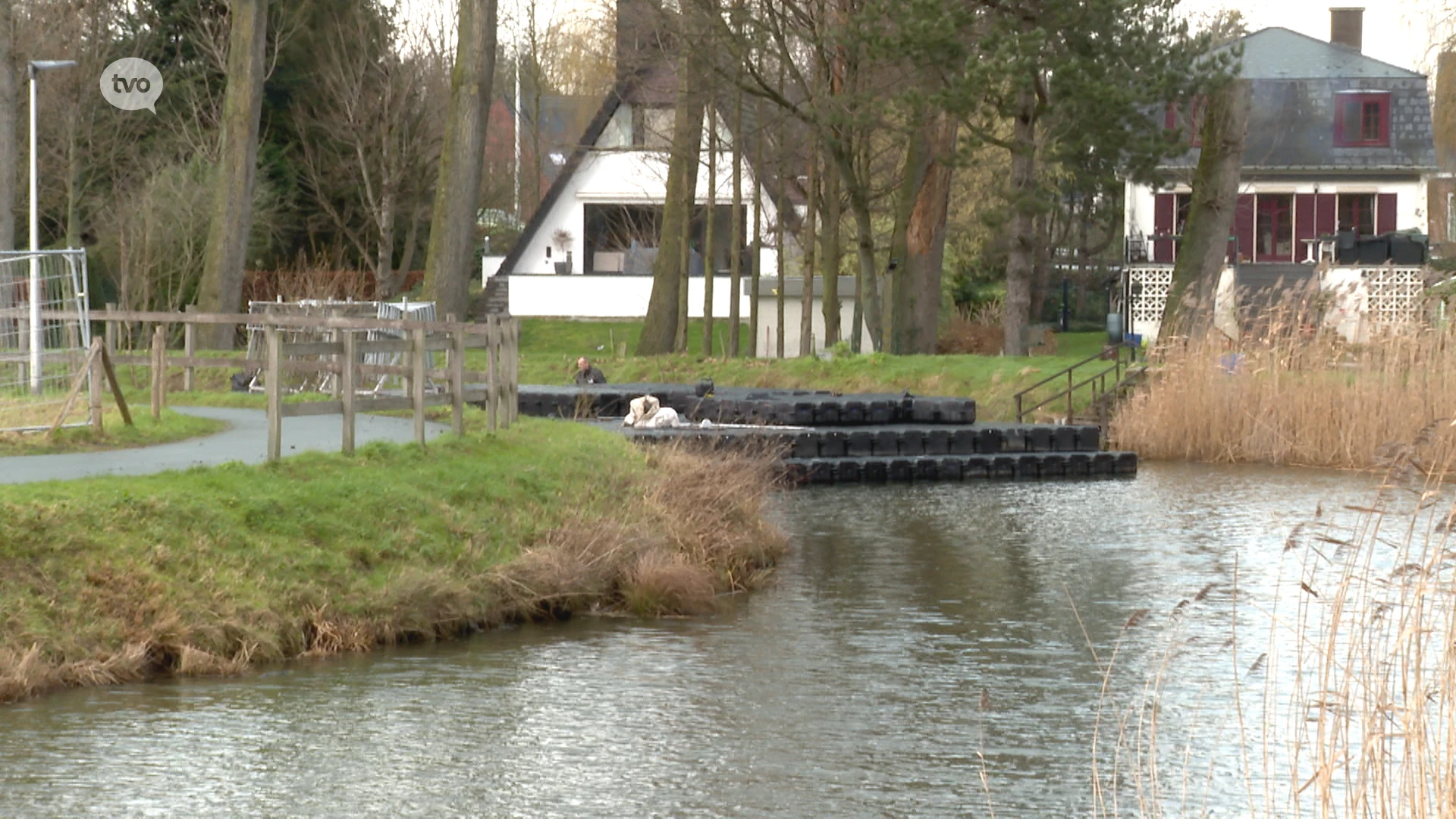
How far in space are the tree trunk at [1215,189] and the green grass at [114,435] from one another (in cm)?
2599

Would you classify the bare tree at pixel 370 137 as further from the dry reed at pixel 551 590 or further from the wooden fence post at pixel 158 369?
the dry reed at pixel 551 590

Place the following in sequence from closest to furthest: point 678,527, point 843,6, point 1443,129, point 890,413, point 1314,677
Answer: point 1314,677 < point 678,527 < point 890,413 < point 843,6 < point 1443,129

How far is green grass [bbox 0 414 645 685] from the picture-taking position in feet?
44.7

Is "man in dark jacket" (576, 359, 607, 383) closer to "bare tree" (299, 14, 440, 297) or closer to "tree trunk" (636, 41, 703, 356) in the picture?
"tree trunk" (636, 41, 703, 356)

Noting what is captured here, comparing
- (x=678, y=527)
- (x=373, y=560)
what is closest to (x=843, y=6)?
(x=678, y=527)

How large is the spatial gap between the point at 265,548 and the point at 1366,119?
175 feet

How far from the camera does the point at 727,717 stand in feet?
42.3

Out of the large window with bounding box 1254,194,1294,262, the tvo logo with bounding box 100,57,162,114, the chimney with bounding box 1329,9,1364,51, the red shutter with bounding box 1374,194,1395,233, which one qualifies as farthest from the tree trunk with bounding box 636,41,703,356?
the chimney with bounding box 1329,9,1364,51

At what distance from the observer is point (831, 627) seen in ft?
53.8

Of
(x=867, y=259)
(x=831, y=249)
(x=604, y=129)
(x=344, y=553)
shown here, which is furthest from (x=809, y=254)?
(x=344, y=553)

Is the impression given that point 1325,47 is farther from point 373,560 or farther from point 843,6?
point 373,560

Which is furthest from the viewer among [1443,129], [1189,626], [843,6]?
[1443,129]

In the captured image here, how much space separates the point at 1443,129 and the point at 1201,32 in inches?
686

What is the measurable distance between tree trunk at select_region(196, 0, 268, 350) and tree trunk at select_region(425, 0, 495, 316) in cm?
417
